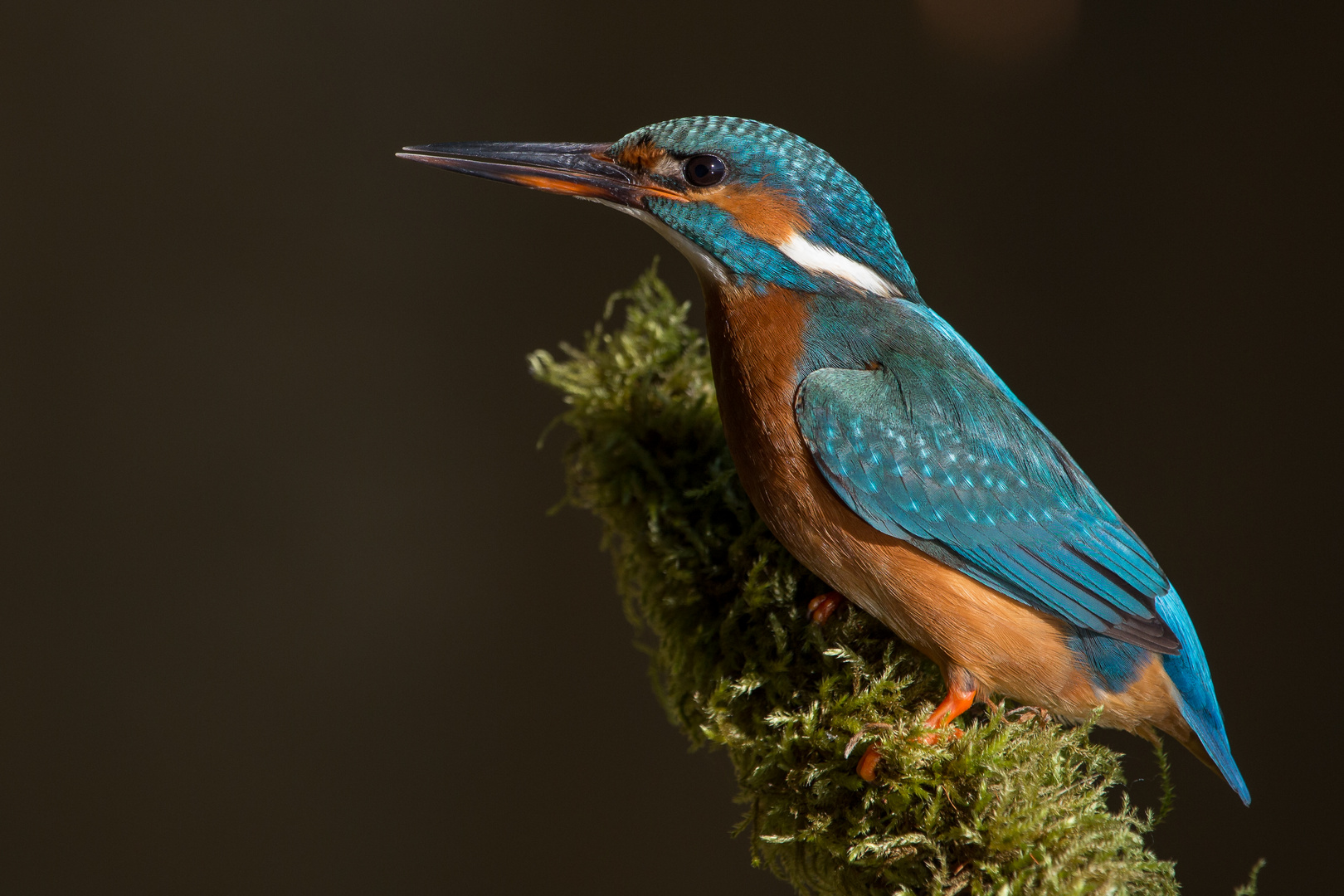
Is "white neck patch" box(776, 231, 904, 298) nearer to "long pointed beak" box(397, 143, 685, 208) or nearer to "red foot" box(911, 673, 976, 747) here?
"long pointed beak" box(397, 143, 685, 208)

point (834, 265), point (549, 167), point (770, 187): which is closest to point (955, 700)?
point (834, 265)

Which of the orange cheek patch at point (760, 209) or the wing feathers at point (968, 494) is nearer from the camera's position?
the wing feathers at point (968, 494)

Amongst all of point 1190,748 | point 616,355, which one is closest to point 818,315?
point 616,355

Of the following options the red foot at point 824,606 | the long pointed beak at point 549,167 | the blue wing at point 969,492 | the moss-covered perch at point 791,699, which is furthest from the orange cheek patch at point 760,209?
the red foot at point 824,606

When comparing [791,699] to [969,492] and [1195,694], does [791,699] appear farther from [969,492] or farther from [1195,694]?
[1195,694]

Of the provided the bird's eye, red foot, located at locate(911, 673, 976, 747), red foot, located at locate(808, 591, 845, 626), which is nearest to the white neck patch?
the bird's eye

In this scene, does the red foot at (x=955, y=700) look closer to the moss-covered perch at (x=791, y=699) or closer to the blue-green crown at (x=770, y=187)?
the moss-covered perch at (x=791, y=699)
